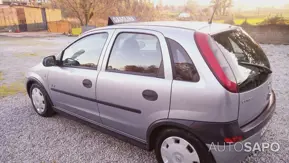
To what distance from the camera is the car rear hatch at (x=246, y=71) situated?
6.34 feet

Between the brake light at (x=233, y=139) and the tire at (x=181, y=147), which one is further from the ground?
the brake light at (x=233, y=139)

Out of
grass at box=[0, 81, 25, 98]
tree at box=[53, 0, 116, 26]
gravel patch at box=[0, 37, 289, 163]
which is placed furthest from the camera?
tree at box=[53, 0, 116, 26]

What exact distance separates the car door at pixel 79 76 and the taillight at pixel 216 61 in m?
1.24

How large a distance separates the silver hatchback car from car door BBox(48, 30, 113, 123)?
0.06 feet

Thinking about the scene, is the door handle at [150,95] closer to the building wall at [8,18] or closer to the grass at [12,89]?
the grass at [12,89]

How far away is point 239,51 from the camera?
2207 millimetres

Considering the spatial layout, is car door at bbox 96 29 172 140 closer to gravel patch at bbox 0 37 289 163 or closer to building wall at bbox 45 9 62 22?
gravel patch at bbox 0 37 289 163

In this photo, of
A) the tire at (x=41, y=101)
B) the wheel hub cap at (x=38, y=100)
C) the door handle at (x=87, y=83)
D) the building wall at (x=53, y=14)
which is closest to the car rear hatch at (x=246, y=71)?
the door handle at (x=87, y=83)

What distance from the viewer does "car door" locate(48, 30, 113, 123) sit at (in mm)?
2777

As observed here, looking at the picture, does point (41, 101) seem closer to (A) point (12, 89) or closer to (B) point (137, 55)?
(B) point (137, 55)

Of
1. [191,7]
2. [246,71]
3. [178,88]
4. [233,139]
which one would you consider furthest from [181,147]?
[191,7]

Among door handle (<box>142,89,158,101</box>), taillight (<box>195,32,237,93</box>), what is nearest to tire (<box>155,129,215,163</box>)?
door handle (<box>142,89,158,101</box>)

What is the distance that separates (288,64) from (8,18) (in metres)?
32.0

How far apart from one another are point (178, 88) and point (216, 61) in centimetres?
41
